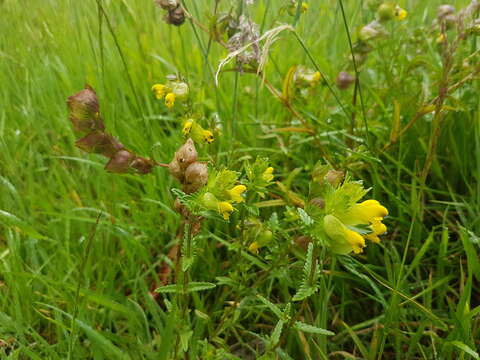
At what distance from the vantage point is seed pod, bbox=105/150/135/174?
86 cm

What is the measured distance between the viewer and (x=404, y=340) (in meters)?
0.92

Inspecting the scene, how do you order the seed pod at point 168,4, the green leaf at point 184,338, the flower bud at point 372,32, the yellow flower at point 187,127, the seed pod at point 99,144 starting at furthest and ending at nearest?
the flower bud at point 372,32
the seed pod at point 168,4
the yellow flower at point 187,127
the seed pod at point 99,144
the green leaf at point 184,338

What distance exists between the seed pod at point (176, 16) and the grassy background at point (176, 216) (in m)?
0.14

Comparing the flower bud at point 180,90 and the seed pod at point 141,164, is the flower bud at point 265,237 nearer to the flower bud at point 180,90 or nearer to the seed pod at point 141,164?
the seed pod at point 141,164

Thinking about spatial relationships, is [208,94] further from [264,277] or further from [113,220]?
[264,277]

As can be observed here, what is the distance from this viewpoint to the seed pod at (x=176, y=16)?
3.65 feet

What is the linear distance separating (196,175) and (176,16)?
23.2 inches

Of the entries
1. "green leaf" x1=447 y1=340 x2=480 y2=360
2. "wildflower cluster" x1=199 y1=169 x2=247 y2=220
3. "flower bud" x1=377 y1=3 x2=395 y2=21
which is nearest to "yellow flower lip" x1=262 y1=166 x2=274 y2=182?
"wildflower cluster" x1=199 y1=169 x2=247 y2=220

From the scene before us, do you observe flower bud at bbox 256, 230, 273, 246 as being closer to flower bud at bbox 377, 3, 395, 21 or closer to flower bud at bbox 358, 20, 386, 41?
flower bud at bbox 358, 20, 386, 41

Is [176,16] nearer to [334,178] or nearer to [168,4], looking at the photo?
[168,4]

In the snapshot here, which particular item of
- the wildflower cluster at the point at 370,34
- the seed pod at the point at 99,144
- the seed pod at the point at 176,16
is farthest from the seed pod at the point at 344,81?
the seed pod at the point at 99,144

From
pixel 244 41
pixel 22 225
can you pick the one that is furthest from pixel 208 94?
pixel 22 225

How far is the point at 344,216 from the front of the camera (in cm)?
68

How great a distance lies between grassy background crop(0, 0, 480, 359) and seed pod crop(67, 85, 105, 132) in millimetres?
129
